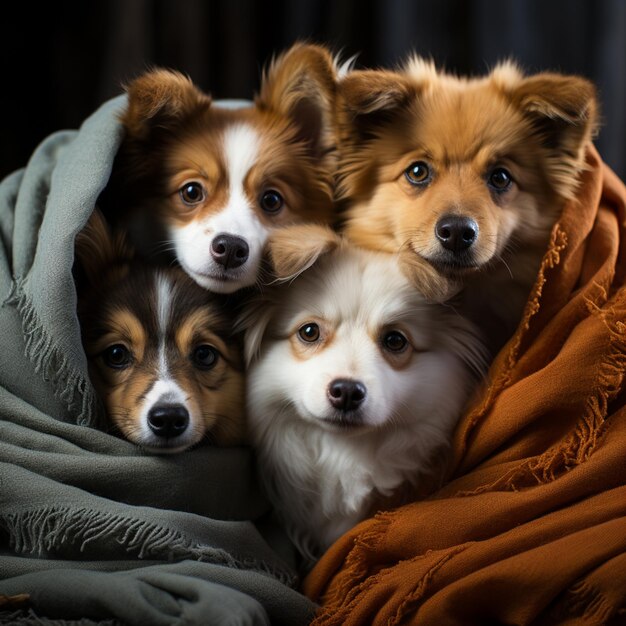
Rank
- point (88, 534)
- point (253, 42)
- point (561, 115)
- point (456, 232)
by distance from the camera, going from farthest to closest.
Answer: point (253, 42), point (561, 115), point (456, 232), point (88, 534)

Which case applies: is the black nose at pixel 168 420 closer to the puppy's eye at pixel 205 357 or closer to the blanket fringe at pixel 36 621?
the puppy's eye at pixel 205 357

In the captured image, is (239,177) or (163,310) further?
(239,177)

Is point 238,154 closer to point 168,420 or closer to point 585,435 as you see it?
point 168,420

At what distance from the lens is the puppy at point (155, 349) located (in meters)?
1.55

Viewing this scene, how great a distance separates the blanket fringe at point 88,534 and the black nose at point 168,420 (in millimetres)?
173

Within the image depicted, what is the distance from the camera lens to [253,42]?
101 inches

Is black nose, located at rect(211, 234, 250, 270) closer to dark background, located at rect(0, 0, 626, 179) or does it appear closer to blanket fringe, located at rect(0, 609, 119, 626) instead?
blanket fringe, located at rect(0, 609, 119, 626)

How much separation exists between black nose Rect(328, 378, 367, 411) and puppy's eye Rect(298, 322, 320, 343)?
17 centimetres

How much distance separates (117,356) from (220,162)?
0.48 m

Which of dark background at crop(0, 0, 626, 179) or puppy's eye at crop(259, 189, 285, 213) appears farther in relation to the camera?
dark background at crop(0, 0, 626, 179)

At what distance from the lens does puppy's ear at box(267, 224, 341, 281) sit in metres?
1.58

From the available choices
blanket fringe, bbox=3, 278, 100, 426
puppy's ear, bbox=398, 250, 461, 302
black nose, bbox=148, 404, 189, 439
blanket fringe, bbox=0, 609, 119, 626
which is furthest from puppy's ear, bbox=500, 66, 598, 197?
blanket fringe, bbox=0, 609, 119, 626

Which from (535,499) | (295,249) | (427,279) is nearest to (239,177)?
(295,249)

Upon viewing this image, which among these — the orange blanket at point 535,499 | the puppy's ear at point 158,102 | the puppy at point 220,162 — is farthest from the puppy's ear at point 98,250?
the orange blanket at point 535,499
